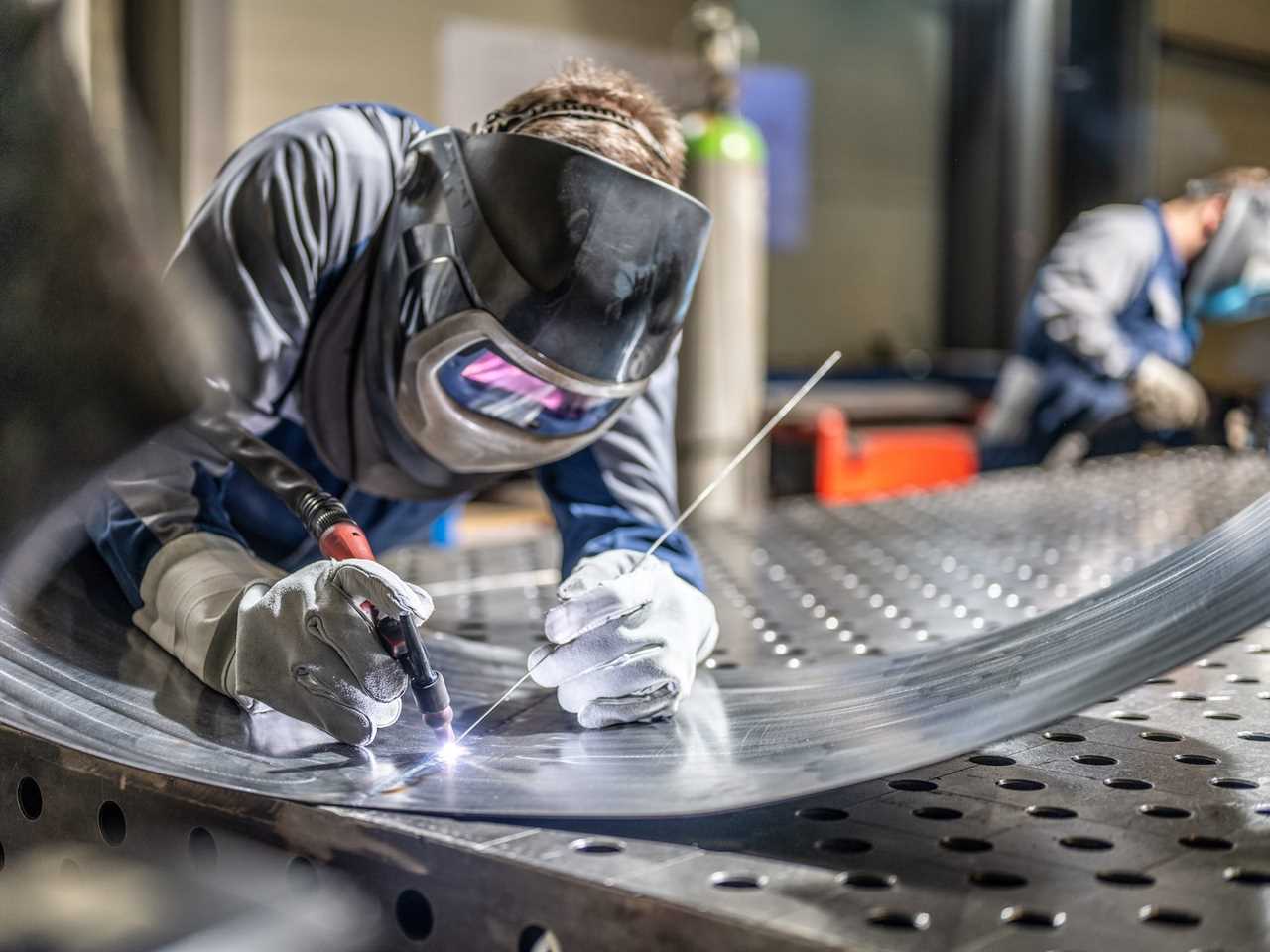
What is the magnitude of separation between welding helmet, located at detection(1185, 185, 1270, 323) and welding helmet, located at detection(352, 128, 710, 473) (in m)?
1.01

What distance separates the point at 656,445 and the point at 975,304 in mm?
4661

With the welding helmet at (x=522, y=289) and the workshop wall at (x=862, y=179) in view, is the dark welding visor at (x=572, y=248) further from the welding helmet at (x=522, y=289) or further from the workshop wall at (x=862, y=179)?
the workshop wall at (x=862, y=179)

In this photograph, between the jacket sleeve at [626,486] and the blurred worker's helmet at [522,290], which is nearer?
the blurred worker's helmet at [522,290]

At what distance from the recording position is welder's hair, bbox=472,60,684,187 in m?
1.00

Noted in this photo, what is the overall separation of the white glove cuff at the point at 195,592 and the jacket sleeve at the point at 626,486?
1.11 feet

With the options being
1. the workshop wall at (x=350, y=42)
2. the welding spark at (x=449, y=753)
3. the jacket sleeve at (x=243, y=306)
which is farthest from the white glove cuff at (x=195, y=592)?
the workshop wall at (x=350, y=42)

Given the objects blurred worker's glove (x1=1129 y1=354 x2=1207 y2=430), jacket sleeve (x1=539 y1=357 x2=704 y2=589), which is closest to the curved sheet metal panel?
jacket sleeve (x1=539 y1=357 x2=704 y2=589)

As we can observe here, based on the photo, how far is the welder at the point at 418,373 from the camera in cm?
91

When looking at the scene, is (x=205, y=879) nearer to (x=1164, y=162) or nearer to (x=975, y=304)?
(x=1164, y=162)

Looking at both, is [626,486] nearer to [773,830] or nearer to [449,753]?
[449,753]

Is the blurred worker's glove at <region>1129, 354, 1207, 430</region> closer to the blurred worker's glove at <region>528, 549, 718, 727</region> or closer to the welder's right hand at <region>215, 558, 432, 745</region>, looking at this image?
the blurred worker's glove at <region>528, 549, 718, 727</region>

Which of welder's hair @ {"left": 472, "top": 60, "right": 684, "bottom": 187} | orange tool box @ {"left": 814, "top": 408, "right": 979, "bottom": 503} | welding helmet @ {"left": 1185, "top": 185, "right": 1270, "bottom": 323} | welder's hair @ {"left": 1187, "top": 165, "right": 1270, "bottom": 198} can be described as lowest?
orange tool box @ {"left": 814, "top": 408, "right": 979, "bottom": 503}

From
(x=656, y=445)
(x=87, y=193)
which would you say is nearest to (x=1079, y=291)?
(x=656, y=445)

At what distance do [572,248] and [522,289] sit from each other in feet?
0.17
